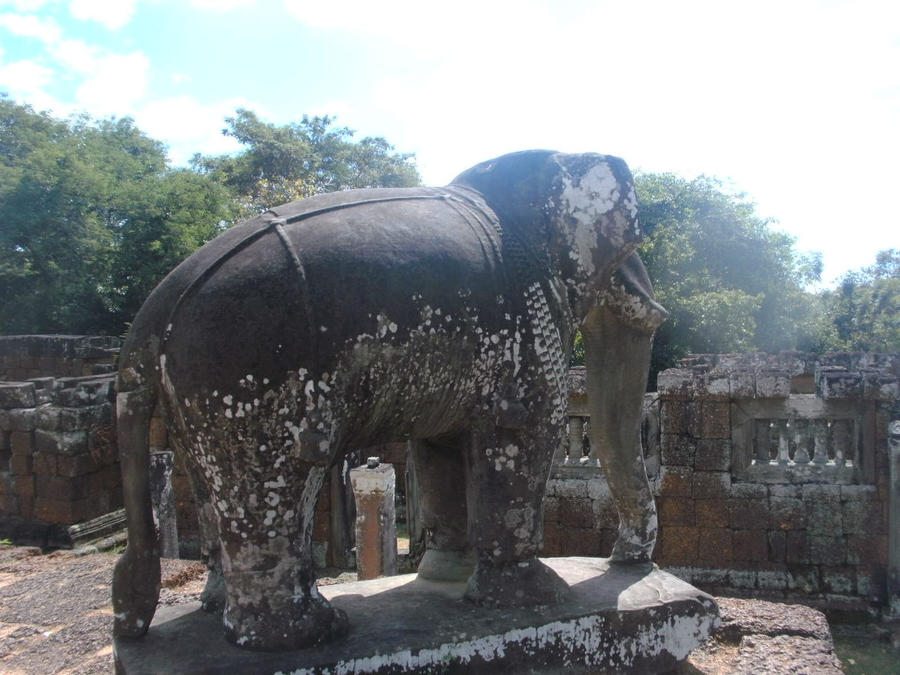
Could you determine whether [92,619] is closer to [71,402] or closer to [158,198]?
[71,402]

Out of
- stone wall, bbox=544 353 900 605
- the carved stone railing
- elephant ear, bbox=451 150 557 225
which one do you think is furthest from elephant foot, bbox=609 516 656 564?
the carved stone railing

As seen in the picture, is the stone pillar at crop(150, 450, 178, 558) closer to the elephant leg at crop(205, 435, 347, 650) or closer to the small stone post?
the small stone post

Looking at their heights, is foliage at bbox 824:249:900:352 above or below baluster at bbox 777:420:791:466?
above

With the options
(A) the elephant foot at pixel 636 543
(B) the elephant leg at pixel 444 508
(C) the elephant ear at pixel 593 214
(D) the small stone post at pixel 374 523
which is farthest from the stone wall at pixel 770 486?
(C) the elephant ear at pixel 593 214

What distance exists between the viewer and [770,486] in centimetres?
783

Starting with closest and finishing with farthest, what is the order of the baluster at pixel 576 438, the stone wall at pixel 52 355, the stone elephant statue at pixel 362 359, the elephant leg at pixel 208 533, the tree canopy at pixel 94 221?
the stone elephant statue at pixel 362 359 < the elephant leg at pixel 208 533 < the baluster at pixel 576 438 < the stone wall at pixel 52 355 < the tree canopy at pixel 94 221

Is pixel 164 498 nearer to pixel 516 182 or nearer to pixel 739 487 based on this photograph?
pixel 516 182

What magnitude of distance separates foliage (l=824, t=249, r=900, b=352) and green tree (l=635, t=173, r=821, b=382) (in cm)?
128

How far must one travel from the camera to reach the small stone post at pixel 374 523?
6.57 meters

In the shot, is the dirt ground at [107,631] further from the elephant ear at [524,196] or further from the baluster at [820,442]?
the baluster at [820,442]

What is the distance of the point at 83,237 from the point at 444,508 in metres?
23.9

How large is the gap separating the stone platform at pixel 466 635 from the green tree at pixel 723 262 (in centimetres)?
1753

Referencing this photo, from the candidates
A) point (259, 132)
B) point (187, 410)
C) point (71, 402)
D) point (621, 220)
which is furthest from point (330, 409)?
point (259, 132)

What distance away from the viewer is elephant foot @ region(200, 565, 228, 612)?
2918 millimetres
